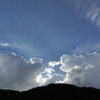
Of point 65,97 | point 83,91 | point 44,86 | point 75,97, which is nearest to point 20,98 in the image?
point 44,86

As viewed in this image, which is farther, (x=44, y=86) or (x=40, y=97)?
(x=44, y=86)

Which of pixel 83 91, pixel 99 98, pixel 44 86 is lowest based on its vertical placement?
pixel 99 98

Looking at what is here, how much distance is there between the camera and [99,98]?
41.9 metres

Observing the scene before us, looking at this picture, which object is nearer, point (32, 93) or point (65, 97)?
point (65, 97)

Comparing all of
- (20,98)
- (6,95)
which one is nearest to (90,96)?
(20,98)

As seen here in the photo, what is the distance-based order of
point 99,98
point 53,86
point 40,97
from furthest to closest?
point 53,86
point 40,97
point 99,98

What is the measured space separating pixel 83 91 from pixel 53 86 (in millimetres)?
10514

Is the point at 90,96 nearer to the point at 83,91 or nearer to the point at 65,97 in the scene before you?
the point at 83,91

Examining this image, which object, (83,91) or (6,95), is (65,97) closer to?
(83,91)

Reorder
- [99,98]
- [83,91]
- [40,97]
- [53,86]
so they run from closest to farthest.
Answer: [99,98] → [40,97] → [83,91] → [53,86]

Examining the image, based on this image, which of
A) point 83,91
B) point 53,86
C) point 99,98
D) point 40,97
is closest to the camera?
point 99,98

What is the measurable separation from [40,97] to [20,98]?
674 centimetres

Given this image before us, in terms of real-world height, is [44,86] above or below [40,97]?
above

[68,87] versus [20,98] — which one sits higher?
[68,87]
